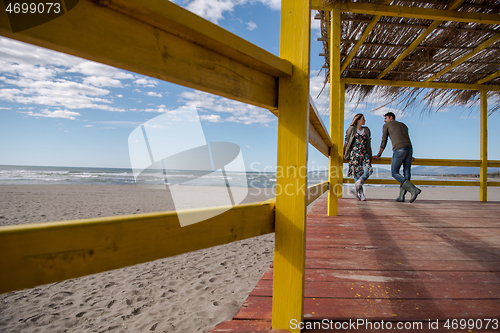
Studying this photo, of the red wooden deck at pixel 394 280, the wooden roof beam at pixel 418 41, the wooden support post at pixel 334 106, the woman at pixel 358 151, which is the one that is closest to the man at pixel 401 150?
the woman at pixel 358 151

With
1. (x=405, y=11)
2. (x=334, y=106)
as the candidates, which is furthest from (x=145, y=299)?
(x=405, y=11)

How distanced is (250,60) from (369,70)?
15.2ft

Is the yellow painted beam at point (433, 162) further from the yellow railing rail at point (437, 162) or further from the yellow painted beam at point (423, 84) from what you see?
the yellow painted beam at point (423, 84)


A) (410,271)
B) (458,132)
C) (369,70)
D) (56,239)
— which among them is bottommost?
(410,271)

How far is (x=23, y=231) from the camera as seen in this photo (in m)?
0.34

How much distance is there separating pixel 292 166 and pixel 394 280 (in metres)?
0.94

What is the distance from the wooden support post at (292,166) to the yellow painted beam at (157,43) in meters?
0.13

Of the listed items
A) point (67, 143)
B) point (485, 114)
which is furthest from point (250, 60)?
point (67, 143)

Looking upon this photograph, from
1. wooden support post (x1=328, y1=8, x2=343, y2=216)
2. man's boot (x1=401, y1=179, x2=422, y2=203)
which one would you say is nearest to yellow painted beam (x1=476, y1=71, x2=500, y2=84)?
man's boot (x1=401, y1=179, x2=422, y2=203)

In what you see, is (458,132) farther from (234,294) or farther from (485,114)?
(234,294)

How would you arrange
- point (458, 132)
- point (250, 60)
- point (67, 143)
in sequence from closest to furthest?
point (250, 60)
point (67, 143)
point (458, 132)

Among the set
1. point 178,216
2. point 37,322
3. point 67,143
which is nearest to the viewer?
point 178,216

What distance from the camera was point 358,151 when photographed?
4043mm

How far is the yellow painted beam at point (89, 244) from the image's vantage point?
1.12 ft
